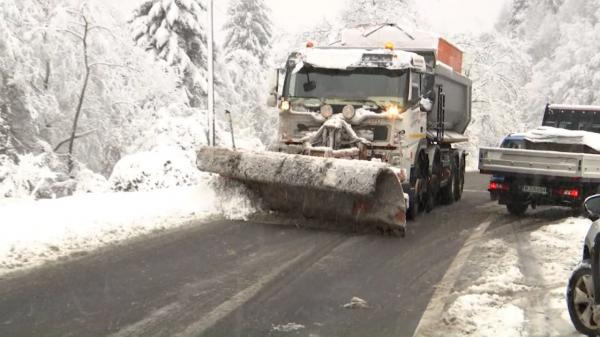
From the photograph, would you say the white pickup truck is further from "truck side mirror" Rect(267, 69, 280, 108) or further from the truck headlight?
"truck side mirror" Rect(267, 69, 280, 108)

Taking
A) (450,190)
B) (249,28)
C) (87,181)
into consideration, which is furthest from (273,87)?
(249,28)

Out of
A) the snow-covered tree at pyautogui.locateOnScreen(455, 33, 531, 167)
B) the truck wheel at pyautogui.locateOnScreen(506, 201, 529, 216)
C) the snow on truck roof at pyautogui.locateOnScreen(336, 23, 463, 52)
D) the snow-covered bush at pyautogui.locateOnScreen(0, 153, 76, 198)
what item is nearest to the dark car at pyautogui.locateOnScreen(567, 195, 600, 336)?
the truck wheel at pyautogui.locateOnScreen(506, 201, 529, 216)

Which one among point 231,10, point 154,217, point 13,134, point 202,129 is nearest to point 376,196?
point 154,217

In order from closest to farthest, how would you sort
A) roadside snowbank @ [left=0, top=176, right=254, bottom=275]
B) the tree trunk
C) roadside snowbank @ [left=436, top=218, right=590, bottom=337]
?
roadside snowbank @ [left=436, top=218, right=590, bottom=337]
roadside snowbank @ [left=0, top=176, right=254, bottom=275]
the tree trunk

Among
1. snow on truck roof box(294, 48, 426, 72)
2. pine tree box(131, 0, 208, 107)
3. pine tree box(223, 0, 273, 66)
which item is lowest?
snow on truck roof box(294, 48, 426, 72)

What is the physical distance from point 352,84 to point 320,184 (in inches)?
95.6

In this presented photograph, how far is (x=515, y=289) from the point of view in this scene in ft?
20.0

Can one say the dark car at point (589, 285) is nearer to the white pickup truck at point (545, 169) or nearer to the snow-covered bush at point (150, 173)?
the white pickup truck at point (545, 169)

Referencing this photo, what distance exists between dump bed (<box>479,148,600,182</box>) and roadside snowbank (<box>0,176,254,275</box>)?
4733 mm

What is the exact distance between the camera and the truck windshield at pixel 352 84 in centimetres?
1027

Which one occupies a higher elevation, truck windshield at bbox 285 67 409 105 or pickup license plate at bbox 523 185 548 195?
truck windshield at bbox 285 67 409 105

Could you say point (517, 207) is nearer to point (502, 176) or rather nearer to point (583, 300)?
point (502, 176)

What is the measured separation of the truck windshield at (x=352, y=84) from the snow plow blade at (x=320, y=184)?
5.38 feet

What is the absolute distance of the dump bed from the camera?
10.8 metres
